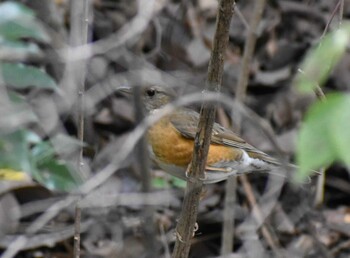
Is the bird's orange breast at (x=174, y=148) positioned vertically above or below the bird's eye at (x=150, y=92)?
below

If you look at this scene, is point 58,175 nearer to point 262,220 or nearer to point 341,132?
point 262,220

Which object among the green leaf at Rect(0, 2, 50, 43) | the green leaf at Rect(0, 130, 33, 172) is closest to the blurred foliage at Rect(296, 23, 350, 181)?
the green leaf at Rect(0, 130, 33, 172)

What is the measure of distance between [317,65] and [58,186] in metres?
2.38

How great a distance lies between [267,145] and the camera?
584 centimetres

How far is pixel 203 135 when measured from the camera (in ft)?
8.92

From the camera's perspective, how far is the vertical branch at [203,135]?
94.6 inches

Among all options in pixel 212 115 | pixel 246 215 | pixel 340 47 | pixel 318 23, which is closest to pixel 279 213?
pixel 246 215

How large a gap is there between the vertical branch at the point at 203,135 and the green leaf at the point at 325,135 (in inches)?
43.2

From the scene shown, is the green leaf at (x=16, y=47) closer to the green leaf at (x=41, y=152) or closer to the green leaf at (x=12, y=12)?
the green leaf at (x=12, y=12)

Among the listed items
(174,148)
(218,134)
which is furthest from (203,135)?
(218,134)

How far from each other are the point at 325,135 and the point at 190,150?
3.05 meters

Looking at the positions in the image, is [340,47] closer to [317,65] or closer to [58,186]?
[317,65]

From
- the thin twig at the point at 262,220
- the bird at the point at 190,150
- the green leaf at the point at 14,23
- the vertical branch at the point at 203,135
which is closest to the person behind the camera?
the vertical branch at the point at 203,135

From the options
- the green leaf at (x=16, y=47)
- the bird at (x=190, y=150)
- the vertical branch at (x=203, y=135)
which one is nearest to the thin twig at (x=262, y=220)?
the bird at (x=190, y=150)
